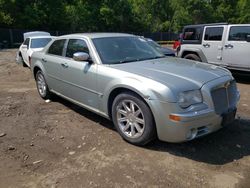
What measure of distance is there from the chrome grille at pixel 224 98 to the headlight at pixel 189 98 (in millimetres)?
244

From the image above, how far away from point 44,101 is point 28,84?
2.62m

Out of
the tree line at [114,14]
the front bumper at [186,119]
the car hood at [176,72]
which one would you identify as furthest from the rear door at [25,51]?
the tree line at [114,14]

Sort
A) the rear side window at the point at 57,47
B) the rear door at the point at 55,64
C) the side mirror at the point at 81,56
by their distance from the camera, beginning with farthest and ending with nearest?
the rear side window at the point at 57,47
the rear door at the point at 55,64
the side mirror at the point at 81,56

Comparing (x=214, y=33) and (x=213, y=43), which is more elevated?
(x=214, y=33)

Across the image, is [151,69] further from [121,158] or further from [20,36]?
[20,36]

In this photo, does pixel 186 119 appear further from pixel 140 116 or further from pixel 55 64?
pixel 55 64

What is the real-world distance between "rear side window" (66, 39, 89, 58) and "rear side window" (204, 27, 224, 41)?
5492 millimetres

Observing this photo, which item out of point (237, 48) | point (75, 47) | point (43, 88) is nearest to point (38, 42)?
point (43, 88)

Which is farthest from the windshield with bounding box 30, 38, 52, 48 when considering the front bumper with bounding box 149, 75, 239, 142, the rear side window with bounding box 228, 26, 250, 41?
the front bumper with bounding box 149, 75, 239, 142

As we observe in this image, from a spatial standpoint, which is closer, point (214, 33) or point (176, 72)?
point (176, 72)

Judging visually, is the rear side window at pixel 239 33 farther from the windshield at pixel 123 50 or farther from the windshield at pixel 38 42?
the windshield at pixel 38 42

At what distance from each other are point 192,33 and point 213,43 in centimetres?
108

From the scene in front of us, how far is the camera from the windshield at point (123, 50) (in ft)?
16.5

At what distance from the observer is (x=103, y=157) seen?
417 centimetres
